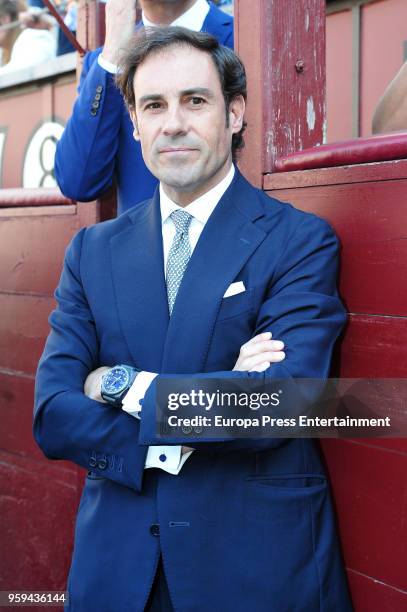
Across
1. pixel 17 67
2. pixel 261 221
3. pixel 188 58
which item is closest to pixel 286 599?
pixel 261 221

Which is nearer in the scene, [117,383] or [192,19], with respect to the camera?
[117,383]

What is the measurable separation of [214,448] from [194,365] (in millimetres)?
194

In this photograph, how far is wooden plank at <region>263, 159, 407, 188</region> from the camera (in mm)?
1580

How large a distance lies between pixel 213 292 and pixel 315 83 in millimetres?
688

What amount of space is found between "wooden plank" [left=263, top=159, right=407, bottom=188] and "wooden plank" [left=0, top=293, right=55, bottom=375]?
3.55 feet

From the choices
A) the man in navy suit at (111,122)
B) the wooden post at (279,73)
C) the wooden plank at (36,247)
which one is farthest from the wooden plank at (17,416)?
the wooden post at (279,73)

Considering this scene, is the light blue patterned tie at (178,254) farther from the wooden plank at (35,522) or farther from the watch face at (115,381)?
the wooden plank at (35,522)

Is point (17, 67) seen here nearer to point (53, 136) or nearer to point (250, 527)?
point (53, 136)

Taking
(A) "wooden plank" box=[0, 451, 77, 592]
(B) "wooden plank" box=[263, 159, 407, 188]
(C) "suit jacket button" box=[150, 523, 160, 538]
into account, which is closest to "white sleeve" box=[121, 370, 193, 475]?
(C) "suit jacket button" box=[150, 523, 160, 538]

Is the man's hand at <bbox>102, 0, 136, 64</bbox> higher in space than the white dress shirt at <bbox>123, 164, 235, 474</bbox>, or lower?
higher

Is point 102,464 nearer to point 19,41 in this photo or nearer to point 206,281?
point 206,281

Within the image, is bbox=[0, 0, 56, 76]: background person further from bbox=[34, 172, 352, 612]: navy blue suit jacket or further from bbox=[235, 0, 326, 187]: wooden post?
bbox=[34, 172, 352, 612]: navy blue suit jacket

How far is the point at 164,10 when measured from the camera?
2031 mm

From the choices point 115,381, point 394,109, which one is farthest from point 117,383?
point 394,109
